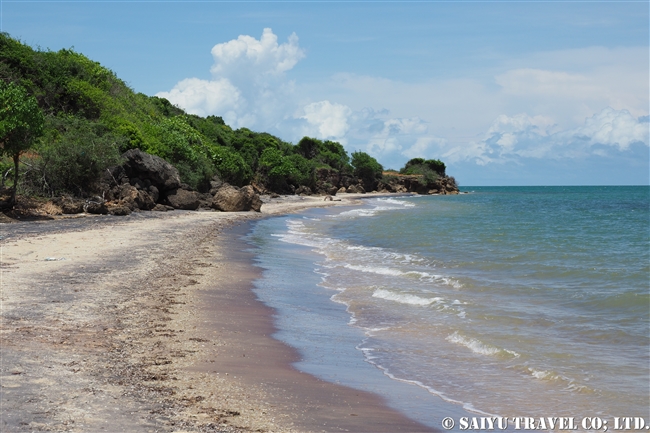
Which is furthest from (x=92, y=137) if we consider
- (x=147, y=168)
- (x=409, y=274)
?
(x=409, y=274)

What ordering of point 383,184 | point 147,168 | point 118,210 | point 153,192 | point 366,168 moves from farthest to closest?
point 383,184
point 366,168
point 153,192
point 147,168
point 118,210

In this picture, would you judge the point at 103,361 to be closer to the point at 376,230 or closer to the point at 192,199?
the point at 376,230

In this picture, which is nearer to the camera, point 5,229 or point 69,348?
point 69,348

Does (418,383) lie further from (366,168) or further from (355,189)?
(366,168)

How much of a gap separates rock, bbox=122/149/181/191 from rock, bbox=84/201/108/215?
5.67 meters

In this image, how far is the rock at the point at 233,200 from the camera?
138 feet

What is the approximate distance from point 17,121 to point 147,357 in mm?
19677

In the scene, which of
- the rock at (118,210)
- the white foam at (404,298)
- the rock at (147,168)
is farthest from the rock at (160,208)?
the white foam at (404,298)

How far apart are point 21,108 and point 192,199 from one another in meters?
15.9

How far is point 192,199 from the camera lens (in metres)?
39.4

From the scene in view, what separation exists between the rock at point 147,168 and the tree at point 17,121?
1037cm

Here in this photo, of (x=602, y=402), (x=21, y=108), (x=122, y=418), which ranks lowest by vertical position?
(x=602, y=402)

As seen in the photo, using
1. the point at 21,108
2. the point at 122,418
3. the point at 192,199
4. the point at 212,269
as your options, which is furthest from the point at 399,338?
the point at 192,199

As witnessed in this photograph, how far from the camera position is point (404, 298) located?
1421 centimetres
